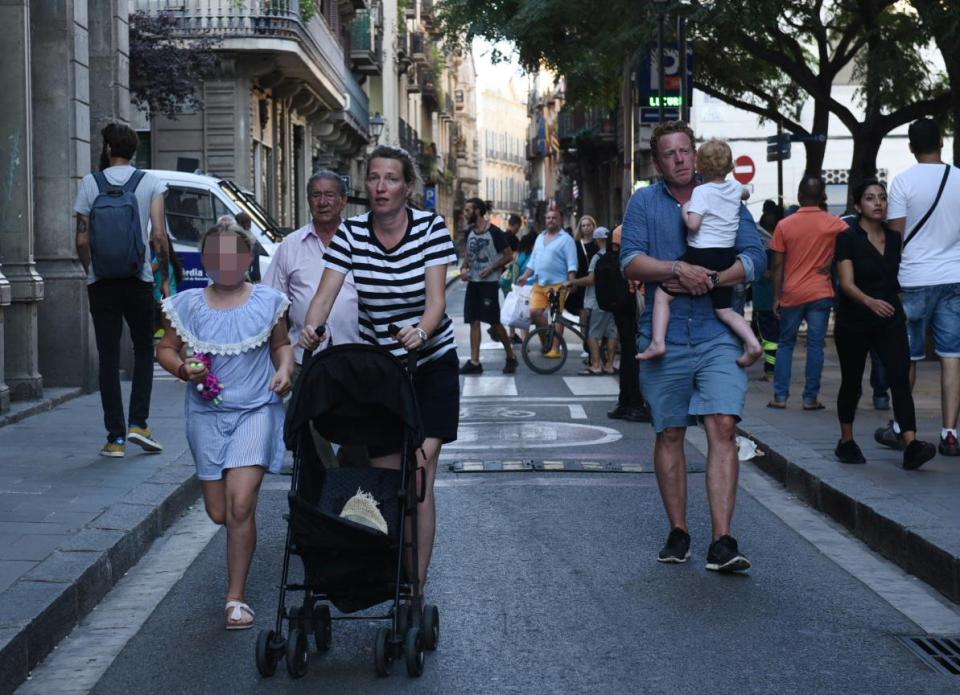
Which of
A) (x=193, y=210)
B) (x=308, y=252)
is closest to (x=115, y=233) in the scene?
(x=308, y=252)

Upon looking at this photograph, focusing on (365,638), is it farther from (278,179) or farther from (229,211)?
(278,179)

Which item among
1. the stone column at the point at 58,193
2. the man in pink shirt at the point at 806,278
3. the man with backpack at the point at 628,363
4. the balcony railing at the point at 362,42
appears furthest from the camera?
the balcony railing at the point at 362,42

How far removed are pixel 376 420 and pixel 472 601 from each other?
3.86 feet

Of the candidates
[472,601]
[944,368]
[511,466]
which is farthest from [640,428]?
[472,601]

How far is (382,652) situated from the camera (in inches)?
203

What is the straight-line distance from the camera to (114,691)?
203 inches

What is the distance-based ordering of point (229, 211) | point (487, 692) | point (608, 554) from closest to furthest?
point (487, 692) < point (608, 554) < point (229, 211)

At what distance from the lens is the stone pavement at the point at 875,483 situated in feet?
22.8

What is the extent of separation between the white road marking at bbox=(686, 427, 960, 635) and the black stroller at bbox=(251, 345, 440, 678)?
76.9 inches

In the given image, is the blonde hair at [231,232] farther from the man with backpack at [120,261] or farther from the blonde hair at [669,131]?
the man with backpack at [120,261]

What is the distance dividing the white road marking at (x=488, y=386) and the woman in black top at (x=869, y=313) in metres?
6.09

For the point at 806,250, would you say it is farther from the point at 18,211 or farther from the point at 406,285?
the point at 406,285

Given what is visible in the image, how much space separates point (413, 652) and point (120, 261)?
514cm

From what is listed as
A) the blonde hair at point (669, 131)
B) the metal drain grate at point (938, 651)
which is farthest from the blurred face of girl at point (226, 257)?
the metal drain grate at point (938, 651)
